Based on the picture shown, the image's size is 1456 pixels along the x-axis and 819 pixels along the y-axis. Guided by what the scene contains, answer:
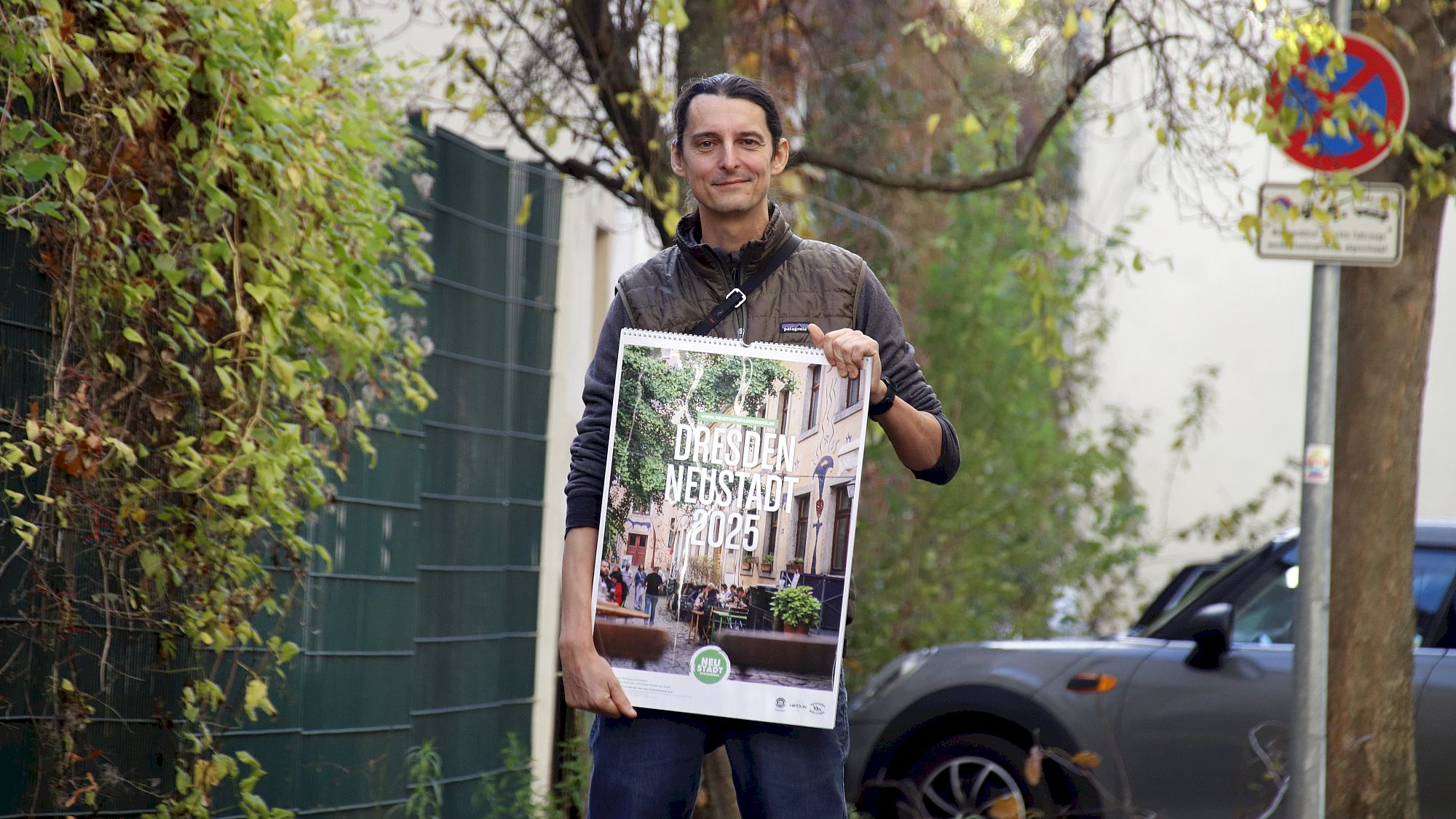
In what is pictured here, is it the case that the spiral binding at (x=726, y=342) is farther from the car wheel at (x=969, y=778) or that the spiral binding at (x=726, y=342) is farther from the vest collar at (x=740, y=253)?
the car wheel at (x=969, y=778)

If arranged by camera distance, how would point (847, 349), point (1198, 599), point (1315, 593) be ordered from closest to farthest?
point (847, 349) < point (1315, 593) < point (1198, 599)

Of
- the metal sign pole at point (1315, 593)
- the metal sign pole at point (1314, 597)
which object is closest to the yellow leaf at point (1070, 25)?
the metal sign pole at point (1315, 593)

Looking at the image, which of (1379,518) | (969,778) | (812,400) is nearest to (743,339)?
(812,400)

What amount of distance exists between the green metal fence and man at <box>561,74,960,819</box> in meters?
1.75

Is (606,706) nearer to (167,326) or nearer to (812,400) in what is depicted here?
(812,400)

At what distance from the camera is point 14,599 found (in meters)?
3.59

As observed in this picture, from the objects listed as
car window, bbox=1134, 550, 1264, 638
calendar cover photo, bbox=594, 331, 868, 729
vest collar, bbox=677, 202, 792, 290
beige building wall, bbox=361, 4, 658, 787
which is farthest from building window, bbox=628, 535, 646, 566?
car window, bbox=1134, 550, 1264, 638

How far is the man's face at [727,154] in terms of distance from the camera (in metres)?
2.91

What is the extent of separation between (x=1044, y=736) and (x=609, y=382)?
469 centimetres

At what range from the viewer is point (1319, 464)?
18.3 feet

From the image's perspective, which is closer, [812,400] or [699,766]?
[812,400]

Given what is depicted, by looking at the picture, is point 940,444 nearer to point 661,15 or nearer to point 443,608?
point 661,15

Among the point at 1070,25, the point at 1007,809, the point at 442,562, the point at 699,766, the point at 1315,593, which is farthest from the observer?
the point at 442,562

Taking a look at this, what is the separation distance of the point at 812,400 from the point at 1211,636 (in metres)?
4.64
